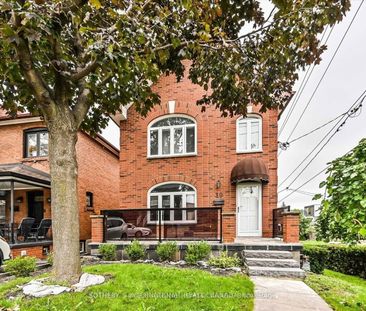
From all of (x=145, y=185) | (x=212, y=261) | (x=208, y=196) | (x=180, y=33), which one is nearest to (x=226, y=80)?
(x=180, y=33)

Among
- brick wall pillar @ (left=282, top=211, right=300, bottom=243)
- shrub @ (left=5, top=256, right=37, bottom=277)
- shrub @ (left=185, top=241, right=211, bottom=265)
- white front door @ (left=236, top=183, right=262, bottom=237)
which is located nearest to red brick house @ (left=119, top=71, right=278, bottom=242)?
white front door @ (left=236, top=183, right=262, bottom=237)

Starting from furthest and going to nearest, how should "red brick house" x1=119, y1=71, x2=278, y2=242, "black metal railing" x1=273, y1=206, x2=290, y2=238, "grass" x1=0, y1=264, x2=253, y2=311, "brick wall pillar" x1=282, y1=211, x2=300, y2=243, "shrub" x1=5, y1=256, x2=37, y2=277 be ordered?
"red brick house" x1=119, y1=71, x2=278, y2=242 → "black metal railing" x1=273, y1=206, x2=290, y2=238 → "brick wall pillar" x1=282, y1=211, x2=300, y2=243 → "shrub" x1=5, y1=256, x2=37, y2=277 → "grass" x1=0, y1=264, x2=253, y2=311

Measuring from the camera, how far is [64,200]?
16.9 feet

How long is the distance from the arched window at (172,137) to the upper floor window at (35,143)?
5.32 meters

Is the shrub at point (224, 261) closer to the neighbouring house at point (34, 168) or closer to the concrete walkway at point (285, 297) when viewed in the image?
the concrete walkway at point (285, 297)

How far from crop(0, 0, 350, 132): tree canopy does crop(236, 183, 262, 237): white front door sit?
200 inches

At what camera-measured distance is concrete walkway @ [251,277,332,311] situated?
434cm

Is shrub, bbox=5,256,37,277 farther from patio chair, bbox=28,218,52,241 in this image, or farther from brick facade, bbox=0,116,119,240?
brick facade, bbox=0,116,119,240

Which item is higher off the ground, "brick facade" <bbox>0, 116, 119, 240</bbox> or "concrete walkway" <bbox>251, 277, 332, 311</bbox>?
"brick facade" <bbox>0, 116, 119, 240</bbox>

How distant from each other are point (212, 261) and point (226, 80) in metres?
4.69

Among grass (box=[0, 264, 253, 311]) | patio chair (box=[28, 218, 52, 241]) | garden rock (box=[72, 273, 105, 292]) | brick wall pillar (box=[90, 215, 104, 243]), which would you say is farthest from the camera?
patio chair (box=[28, 218, 52, 241])

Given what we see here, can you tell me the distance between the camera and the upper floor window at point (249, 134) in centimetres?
1178

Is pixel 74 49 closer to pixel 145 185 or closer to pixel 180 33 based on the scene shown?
pixel 180 33

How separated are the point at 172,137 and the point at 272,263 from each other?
7062 mm
